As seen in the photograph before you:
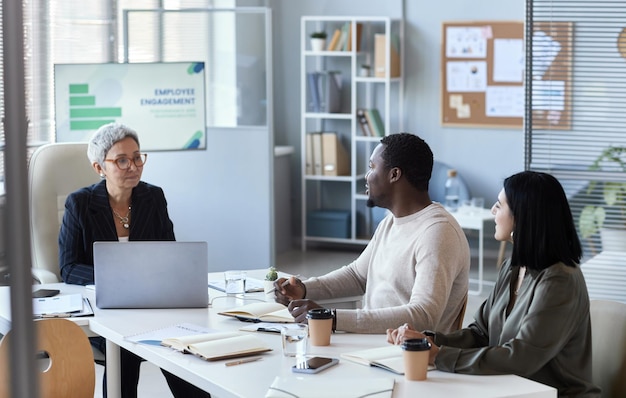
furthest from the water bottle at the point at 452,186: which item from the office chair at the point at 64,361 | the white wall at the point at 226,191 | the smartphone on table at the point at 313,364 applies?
the smartphone on table at the point at 313,364

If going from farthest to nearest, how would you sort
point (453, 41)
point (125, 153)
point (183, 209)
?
point (453, 41), point (183, 209), point (125, 153)

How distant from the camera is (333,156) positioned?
7961 millimetres

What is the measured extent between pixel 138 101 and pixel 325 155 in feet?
8.65

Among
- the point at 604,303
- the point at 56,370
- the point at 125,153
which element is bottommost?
the point at 56,370

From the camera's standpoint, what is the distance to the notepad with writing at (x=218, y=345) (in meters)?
2.39

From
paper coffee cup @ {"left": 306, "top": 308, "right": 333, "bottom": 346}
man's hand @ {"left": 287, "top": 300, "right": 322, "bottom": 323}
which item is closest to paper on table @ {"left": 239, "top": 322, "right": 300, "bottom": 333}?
man's hand @ {"left": 287, "top": 300, "right": 322, "bottom": 323}

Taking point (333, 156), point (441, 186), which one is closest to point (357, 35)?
point (333, 156)

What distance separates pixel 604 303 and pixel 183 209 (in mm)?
3835

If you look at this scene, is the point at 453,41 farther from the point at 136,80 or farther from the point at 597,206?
the point at 597,206

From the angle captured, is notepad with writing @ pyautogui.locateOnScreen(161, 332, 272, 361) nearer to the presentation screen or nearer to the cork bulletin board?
the presentation screen

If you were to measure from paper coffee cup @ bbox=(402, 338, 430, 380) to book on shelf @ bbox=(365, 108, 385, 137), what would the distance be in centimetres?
566

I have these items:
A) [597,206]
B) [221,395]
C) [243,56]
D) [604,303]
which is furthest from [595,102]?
[243,56]

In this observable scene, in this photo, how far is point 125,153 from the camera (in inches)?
142

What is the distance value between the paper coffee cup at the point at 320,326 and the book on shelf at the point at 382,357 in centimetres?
11
